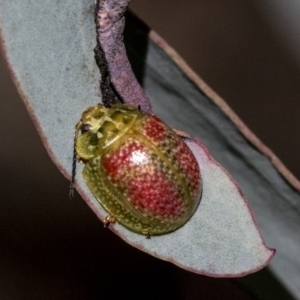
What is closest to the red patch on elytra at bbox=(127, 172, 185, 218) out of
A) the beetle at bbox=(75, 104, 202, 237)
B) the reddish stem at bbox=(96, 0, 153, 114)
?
the beetle at bbox=(75, 104, 202, 237)

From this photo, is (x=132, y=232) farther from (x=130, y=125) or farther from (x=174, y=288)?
(x=174, y=288)

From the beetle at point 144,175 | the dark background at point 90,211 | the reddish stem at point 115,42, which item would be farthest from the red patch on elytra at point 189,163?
the dark background at point 90,211

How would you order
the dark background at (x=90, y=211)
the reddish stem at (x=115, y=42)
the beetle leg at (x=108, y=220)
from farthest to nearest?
the dark background at (x=90, y=211)
the beetle leg at (x=108, y=220)
the reddish stem at (x=115, y=42)

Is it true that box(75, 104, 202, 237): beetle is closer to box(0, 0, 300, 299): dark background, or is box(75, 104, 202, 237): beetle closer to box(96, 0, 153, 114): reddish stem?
box(96, 0, 153, 114): reddish stem

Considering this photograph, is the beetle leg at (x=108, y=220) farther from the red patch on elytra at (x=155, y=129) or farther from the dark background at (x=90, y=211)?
the dark background at (x=90, y=211)

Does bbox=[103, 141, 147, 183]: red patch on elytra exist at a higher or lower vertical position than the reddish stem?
lower

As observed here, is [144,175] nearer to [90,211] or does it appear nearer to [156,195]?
[156,195]
